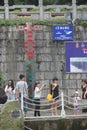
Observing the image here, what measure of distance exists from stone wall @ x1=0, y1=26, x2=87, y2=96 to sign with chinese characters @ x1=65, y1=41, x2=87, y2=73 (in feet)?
0.68

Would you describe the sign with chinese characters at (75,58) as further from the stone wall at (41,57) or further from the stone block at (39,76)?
the stone block at (39,76)

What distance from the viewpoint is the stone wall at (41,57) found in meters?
21.1

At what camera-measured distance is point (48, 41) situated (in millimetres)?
21172

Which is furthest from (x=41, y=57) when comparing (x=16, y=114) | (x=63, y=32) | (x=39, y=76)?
(x=16, y=114)

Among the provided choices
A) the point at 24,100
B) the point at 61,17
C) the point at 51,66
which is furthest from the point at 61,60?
the point at 24,100

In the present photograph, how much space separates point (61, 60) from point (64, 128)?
5.55 metres

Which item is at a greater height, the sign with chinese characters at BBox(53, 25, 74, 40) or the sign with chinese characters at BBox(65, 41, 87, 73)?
the sign with chinese characters at BBox(53, 25, 74, 40)

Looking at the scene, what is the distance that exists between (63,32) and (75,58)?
1.18m

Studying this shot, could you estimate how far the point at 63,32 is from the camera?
825 inches

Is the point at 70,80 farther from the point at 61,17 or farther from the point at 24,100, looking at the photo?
the point at 24,100

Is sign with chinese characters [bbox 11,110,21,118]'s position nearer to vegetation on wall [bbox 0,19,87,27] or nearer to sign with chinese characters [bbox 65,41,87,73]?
sign with chinese characters [bbox 65,41,87,73]

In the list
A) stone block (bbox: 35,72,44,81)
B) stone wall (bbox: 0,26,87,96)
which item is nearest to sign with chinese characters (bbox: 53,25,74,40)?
stone wall (bbox: 0,26,87,96)

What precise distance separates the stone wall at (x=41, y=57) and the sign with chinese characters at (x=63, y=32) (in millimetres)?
199

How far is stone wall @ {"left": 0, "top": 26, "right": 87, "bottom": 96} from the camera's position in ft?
69.1
